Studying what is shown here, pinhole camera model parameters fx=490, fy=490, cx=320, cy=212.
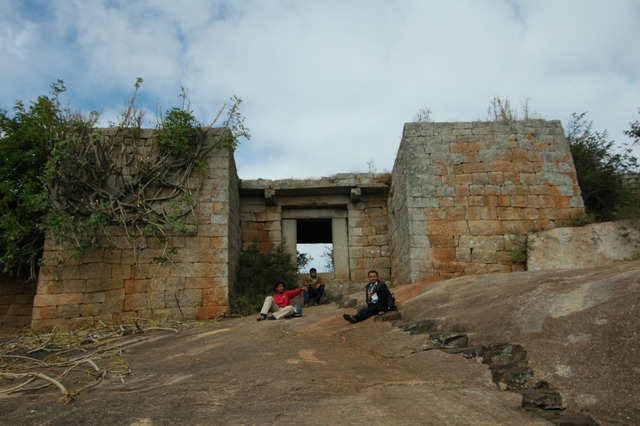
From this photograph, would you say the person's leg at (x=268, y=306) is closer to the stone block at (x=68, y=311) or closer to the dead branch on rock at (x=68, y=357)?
the dead branch on rock at (x=68, y=357)

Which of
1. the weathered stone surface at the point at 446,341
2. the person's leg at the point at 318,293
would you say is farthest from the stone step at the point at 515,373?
the person's leg at the point at 318,293

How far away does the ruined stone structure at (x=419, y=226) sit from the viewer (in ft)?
28.7

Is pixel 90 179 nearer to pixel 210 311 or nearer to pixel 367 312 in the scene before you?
pixel 210 311

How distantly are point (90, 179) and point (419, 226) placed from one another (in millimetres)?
6188

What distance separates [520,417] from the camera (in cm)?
328

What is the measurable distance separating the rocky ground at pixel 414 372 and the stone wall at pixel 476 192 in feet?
9.74

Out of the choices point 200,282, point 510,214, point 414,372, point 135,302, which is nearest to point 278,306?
point 200,282

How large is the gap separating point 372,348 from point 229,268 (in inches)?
173

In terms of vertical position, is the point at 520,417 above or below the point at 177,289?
below

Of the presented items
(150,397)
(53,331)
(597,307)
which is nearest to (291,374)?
(150,397)

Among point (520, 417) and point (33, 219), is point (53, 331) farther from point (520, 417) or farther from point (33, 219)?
point (520, 417)

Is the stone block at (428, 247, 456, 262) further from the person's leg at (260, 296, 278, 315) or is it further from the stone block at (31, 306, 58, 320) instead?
the stone block at (31, 306, 58, 320)

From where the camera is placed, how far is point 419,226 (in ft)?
30.1

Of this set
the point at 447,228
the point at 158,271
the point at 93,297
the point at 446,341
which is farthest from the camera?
the point at 447,228
